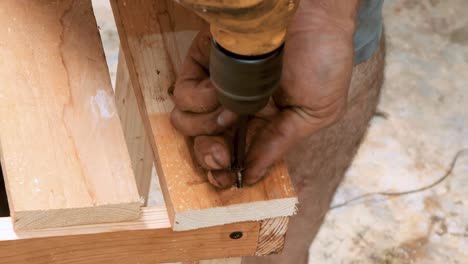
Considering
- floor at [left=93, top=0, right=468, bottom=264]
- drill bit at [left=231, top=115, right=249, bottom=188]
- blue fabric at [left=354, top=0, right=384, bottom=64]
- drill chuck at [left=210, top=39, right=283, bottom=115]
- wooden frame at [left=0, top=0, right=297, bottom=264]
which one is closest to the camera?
drill chuck at [left=210, top=39, right=283, bottom=115]

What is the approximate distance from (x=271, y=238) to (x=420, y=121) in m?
1.83

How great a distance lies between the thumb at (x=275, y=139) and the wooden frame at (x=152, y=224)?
0.03 meters

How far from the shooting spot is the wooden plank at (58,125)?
1.10m

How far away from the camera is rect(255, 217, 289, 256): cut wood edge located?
1.21 metres

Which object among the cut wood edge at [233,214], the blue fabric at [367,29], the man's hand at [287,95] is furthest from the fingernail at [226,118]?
the blue fabric at [367,29]

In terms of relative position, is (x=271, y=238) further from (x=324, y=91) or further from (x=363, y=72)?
(x=363, y=72)

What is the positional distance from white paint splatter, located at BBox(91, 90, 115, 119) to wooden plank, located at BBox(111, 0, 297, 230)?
6cm

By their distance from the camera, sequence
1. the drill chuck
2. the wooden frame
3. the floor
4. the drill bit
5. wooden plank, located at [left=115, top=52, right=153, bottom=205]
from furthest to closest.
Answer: the floor → wooden plank, located at [left=115, top=52, right=153, bottom=205] → the wooden frame → the drill bit → the drill chuck

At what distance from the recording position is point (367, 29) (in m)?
1.61

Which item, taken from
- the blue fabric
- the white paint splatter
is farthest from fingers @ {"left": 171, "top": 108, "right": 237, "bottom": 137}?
the blue fabric

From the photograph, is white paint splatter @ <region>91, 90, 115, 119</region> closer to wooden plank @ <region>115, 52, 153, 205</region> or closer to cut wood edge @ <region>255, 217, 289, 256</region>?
cut wood edge @ <region>255, 217, 289, 256</region>

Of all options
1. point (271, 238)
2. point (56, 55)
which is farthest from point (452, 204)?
point (56, 55)

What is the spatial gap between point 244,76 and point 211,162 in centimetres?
23

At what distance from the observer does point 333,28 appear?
3.79ft
